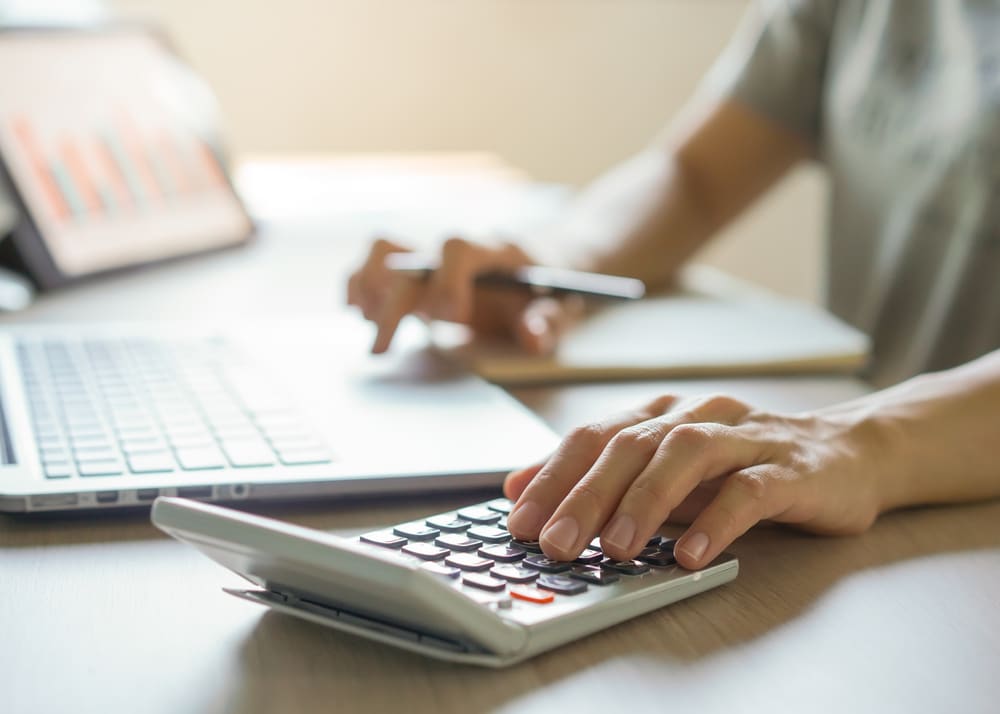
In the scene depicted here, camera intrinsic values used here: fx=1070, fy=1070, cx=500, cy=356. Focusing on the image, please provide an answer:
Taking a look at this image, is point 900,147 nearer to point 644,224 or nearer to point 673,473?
point 644,224

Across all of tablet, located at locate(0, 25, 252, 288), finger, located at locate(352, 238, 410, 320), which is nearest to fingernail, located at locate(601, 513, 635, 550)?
finger, located at locate(352, 238, 410, 320)

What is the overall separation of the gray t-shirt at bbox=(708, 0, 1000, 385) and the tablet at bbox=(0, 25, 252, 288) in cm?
64

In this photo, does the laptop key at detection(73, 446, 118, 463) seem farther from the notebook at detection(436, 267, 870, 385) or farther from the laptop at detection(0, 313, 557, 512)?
the notebook at detection(436, 267, 870, 385)

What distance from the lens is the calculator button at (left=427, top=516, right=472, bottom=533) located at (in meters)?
0.45

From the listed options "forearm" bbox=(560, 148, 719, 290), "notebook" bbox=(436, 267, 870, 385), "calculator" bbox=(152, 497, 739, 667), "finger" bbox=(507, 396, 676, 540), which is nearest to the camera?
"calculator" bbox=(152, 497, 739, 667)

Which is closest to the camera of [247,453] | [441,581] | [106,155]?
[441,581]

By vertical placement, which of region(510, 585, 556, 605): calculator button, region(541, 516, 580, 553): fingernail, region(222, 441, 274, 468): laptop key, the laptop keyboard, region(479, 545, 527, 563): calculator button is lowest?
the laptop keyboard

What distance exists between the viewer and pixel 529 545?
44cm

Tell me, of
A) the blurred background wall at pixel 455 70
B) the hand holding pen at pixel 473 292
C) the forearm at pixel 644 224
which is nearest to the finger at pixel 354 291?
the hand holding pen at pixel 473 292

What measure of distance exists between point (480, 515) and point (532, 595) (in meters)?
0.09

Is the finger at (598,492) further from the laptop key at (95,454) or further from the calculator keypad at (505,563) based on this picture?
the laptop key at (95,454)

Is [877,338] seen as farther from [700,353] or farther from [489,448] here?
[489,448]

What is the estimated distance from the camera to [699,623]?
415mm

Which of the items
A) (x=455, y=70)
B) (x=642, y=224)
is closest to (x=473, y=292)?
(x=642, y=224)
